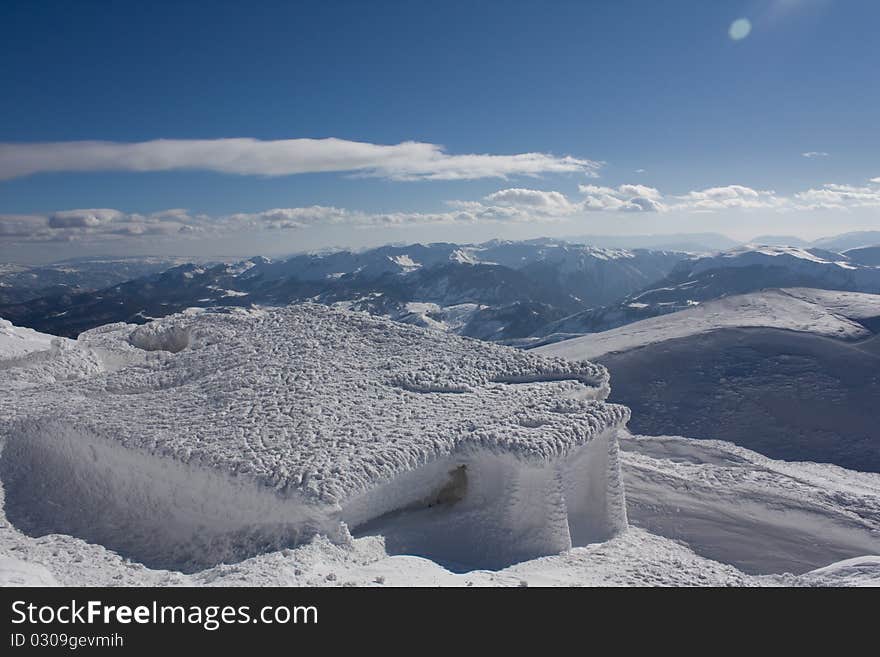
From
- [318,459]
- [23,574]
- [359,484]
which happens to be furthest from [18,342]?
[359,484]

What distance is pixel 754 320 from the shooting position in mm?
55656

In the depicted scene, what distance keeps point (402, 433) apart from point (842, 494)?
19.1m

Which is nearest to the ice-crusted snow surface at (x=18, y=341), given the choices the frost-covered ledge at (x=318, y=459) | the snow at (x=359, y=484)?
the snow at (x=359, y=484)

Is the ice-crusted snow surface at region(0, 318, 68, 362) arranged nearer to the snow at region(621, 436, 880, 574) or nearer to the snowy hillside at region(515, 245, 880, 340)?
the snow at region(621, 436, 880, 574)

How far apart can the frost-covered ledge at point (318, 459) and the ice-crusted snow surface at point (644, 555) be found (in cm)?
60

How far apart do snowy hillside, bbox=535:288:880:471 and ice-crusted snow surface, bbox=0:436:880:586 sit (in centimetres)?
823

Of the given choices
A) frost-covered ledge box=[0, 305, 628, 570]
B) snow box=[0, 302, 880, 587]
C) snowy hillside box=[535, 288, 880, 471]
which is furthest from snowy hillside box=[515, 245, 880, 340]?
frost-covered ledge box=[0, 305, 628, 570]

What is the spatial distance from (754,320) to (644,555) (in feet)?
171

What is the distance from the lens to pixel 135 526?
37.0 feet

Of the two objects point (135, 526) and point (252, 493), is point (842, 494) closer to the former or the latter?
→ point (252, 493)

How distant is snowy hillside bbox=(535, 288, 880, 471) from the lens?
100 feet

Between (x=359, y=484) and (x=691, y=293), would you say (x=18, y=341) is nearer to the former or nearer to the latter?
(x=359, y=484)

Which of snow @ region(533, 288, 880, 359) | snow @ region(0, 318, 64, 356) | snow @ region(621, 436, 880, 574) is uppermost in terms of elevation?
snow @ region(0, 318, 64, 356)

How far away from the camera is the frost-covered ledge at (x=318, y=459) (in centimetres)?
1075
